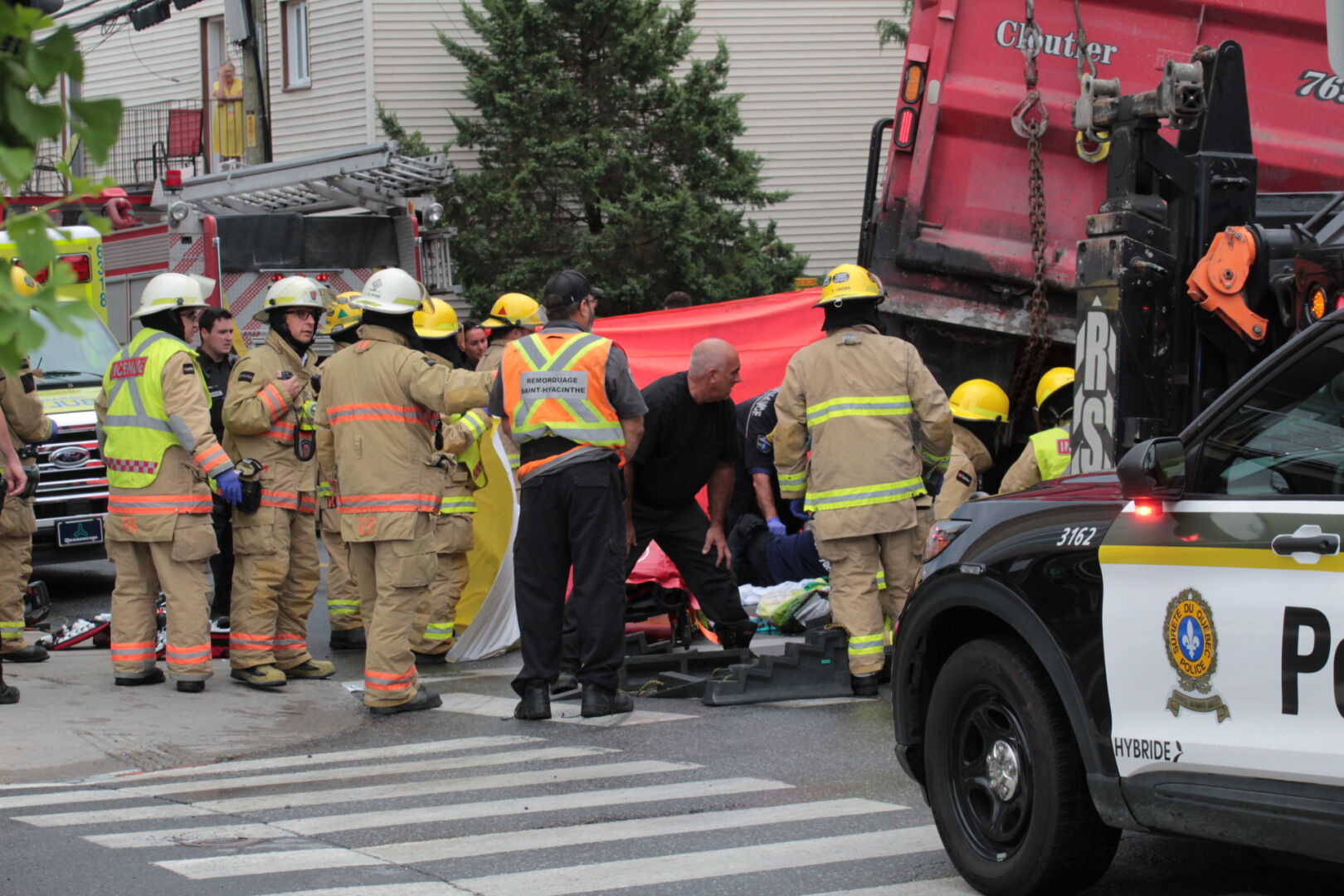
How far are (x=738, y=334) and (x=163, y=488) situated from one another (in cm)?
564

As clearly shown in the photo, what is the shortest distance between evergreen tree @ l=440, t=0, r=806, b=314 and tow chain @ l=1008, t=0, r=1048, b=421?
12621 mm

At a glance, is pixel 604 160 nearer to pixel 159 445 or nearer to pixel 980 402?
pixel 980 402

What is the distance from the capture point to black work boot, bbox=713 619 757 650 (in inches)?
339

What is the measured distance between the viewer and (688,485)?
8516mm

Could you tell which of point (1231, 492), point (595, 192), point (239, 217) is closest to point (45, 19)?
point (1231, 492)

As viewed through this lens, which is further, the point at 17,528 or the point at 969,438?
the point at 17,528

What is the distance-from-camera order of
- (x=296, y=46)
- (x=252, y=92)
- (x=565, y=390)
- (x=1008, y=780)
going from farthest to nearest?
(x=296, y=46) → (x=252, y=92) → (x=565, y=390) → (x=1008, y=780)

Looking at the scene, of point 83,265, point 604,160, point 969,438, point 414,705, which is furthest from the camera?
point 604,160

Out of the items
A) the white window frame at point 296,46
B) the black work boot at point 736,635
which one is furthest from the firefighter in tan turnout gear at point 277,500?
the white window frame at point 296,46

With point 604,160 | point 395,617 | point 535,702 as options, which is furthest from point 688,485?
point 604,160

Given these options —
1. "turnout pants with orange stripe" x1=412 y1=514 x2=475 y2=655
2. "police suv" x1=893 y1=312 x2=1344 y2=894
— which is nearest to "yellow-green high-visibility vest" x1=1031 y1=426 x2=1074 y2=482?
"police suv" x1=893 y1=312 x2=1344 y2=894

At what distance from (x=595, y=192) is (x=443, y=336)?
13.1 metres

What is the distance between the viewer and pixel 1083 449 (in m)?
6.73

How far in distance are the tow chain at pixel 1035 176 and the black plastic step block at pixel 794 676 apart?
223 cm
